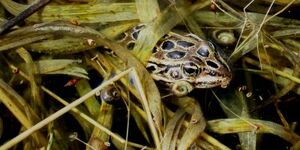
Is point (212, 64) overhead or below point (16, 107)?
below

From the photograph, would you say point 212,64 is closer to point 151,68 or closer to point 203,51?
point 203,51

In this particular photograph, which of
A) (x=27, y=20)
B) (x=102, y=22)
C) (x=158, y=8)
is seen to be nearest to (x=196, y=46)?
(x=158, y=8)

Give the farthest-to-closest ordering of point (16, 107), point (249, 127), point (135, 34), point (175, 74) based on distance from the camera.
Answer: point (175, 74) < point (135, 34) < point (249, 127) < point (16, 107)

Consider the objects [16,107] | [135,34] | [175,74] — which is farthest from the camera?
[175,74]

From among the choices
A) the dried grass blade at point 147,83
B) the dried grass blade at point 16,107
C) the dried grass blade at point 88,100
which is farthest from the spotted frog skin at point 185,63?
the dried grass blade at point 16,107

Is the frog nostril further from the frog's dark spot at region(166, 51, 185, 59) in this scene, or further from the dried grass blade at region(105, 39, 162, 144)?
the dried grass blade at region(105, 39, 162, 144)

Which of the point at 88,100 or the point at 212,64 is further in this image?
the point at 212,64

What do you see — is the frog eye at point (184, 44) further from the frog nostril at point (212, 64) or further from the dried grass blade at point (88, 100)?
the dried grass blade at point (88, 100)

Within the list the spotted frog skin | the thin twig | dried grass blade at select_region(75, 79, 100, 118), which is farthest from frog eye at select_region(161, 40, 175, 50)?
the thin twig

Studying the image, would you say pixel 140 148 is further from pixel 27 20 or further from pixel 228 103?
pixel 27 20

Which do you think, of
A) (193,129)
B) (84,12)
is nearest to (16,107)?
(84,12)
